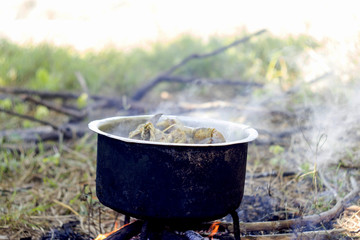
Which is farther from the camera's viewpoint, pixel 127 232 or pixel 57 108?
pixel 57 108

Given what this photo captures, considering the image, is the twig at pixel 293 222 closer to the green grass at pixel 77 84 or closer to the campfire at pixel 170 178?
the green grass at pixel 77 84

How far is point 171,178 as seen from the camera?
1848 mm

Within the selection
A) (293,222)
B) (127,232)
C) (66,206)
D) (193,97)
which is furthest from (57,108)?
(293,222)

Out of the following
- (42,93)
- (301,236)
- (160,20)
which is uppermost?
(160,20)

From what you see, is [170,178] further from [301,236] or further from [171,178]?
[301,236]

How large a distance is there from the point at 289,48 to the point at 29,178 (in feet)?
13.7

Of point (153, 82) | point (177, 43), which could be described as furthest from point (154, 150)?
point (177, 43)

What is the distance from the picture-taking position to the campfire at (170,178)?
6.02ft

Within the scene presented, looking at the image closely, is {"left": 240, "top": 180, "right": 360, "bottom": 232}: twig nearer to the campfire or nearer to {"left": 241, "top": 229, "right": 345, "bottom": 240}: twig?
{"left": 241, "top": 229, "right": 345, "bottom": 240}: twig

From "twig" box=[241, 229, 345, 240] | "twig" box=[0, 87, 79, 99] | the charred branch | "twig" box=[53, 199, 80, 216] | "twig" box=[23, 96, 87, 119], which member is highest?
"twig" box=[0, 87, 79, 99]

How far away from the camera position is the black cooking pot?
183 cm

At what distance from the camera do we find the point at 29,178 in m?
3.62

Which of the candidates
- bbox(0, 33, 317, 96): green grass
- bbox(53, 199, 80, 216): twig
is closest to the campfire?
bbox(53, 199, 80, 216): twig

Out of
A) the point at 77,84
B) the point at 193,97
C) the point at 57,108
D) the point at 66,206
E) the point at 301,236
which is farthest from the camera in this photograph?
the point at 193,97
